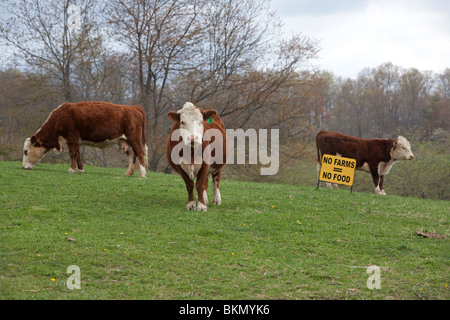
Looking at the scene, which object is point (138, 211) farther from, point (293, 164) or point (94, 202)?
point (293, 164)

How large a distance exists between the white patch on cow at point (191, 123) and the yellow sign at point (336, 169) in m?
5.35

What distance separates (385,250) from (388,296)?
2.29 m

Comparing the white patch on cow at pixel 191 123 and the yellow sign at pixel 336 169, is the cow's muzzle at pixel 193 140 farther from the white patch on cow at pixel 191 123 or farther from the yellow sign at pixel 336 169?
the yellow sign at pixel 336 169

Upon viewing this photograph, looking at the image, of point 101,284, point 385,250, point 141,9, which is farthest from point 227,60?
point 101,284

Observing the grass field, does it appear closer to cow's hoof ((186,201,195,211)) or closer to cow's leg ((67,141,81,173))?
cow's hoof ((186,201,195,211))

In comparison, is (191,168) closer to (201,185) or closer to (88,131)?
(201,185)

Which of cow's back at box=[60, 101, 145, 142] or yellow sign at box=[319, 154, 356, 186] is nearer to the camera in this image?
yellow sign at box=[319, 154, 356, 186]

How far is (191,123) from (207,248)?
3165 millimetres

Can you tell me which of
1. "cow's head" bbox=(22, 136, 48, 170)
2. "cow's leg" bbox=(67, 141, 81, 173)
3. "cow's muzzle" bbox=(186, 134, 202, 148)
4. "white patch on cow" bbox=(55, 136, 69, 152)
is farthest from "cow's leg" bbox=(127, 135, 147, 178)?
"cow's muzzle" bbox=(186, 134, 202, 148)

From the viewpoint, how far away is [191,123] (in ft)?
30.0

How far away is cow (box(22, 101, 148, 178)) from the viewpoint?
1449 cm

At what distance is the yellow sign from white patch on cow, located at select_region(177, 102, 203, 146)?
5.35m

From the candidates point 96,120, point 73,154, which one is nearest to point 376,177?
point 96,120

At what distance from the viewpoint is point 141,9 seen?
1015 inches
